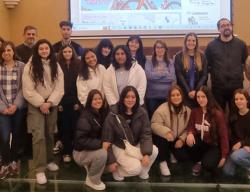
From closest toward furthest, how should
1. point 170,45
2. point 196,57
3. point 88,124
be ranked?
point 88,124 < point 196,57 < point 170,45

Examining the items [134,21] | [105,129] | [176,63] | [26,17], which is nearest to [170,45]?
[134,21]

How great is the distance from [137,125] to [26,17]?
2.90 metres

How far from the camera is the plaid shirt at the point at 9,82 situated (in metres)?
3.56

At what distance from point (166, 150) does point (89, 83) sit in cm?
94

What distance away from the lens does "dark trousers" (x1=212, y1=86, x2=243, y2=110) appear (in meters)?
3.96

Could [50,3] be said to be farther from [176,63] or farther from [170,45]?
[176,63]

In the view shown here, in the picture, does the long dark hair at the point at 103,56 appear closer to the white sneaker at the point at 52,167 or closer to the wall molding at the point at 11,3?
the white sneaker at the point at 52,167

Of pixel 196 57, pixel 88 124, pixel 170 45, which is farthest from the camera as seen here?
pixel 170 45

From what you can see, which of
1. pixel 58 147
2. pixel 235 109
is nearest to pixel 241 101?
pixel 235 109

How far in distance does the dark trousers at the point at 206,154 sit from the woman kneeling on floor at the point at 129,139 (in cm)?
41

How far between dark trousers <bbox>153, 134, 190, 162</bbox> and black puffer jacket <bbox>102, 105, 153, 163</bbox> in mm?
201

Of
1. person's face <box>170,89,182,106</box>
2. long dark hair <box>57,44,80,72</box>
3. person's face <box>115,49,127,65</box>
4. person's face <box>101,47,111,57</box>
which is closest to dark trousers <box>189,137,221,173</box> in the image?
person's face <box>170,89,182,106</box>

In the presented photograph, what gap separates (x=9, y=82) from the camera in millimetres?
3566

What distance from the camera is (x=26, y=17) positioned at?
5602mm
